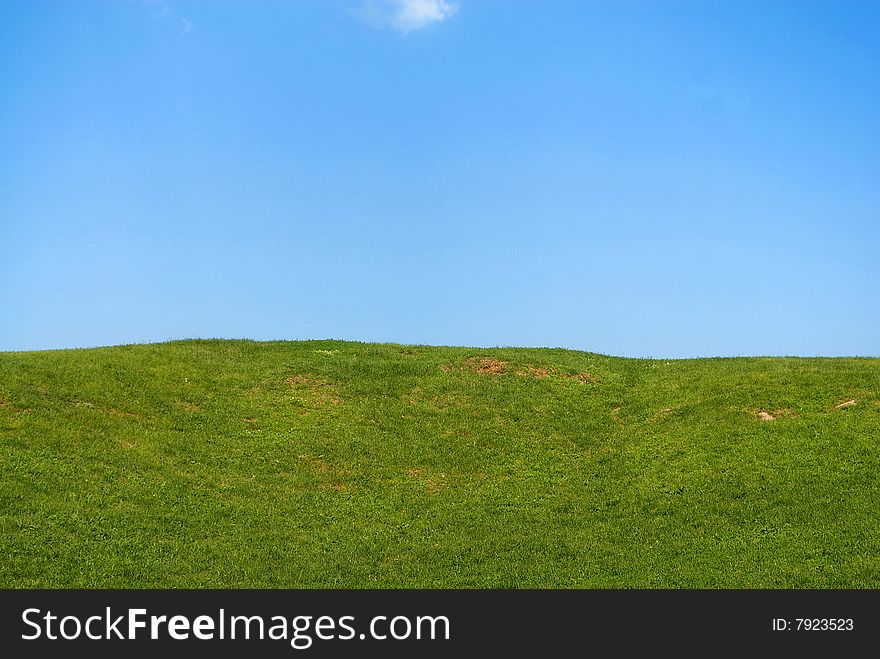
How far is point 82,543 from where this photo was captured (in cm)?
2372

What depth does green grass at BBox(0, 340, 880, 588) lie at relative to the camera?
2338 cm

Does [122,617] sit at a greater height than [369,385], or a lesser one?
lesser

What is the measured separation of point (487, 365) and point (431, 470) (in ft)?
36.0

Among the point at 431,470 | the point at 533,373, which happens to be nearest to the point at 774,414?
the point at 533,373

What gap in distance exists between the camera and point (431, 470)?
31656 millimetres

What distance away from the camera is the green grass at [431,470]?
920 inches

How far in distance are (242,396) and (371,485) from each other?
9663 mm

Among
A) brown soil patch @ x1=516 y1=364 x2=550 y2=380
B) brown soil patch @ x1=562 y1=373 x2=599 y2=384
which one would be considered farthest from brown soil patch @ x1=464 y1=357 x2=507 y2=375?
brown soil patch @ x1=562 y1=373 x2=599 y2=384

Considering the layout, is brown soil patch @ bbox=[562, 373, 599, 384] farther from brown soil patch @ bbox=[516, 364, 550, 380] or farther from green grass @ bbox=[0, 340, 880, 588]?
brown soil patch @ bbox=[516, 364, 550, 380]

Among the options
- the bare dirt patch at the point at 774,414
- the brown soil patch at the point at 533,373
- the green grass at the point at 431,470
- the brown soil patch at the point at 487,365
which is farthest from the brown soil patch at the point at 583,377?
the bare dirt patch at the point at 774,414

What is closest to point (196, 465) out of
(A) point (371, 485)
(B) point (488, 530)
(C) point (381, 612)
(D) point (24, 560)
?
(A) point (371, 485)

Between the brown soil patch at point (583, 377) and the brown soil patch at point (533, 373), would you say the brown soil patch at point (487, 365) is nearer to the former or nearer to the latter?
the brown soil patch at point (533, 373)

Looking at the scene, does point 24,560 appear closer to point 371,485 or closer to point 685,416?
point 371,485

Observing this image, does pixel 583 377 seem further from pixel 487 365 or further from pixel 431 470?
pixel 431 470
